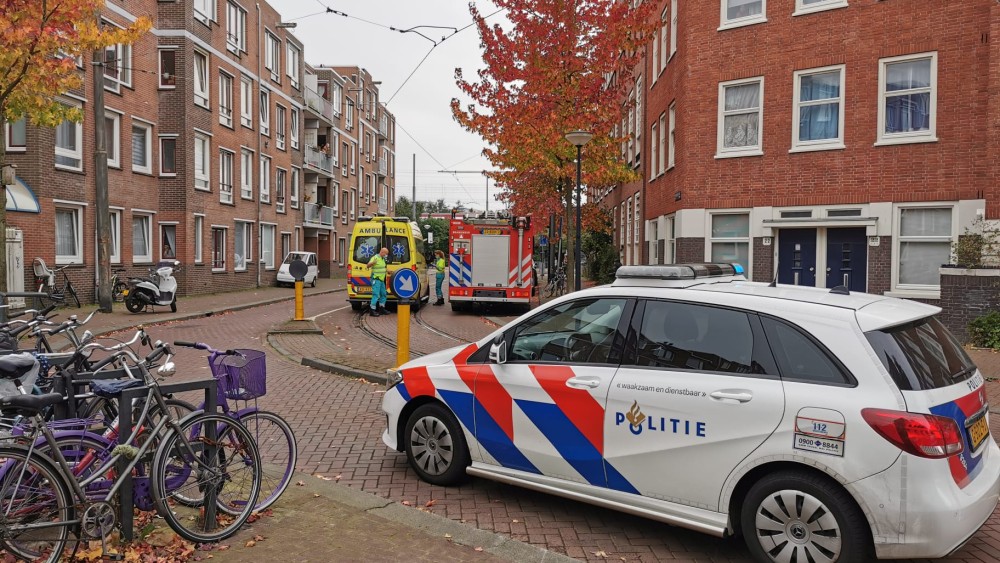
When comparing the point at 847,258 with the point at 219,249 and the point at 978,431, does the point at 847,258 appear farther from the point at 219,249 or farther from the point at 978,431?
the point at 219,249

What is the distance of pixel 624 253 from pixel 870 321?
24455 mm

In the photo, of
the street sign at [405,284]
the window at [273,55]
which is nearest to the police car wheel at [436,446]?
the street sign at [405,284]

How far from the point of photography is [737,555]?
4.02 m

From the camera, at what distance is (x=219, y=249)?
95.9 ft

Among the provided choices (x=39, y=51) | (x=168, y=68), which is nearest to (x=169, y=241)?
(x=168, y=68)

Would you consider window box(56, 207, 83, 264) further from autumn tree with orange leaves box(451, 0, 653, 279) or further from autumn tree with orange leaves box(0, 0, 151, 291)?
autumn tree with orange leaves box(451, 0, 653, 279)

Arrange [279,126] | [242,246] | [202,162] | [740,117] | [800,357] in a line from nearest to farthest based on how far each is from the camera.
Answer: [800,357] → [740,117] → [202,162] → [242,246] → [279,126]

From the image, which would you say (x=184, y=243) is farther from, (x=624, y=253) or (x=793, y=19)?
(x=793, y=19)

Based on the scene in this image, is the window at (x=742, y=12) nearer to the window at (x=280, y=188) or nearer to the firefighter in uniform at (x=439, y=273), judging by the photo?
the firefighter in uniform at (x=439, y=273)

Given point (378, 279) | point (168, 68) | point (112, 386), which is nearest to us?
point (112, 386)

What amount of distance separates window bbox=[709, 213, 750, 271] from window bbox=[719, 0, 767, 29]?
4.41 metres

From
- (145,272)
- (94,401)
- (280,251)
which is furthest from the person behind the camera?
(280,251)

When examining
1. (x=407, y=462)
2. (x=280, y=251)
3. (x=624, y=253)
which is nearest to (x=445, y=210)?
(x=280, y=251)

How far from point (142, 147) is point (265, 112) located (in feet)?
32.4
